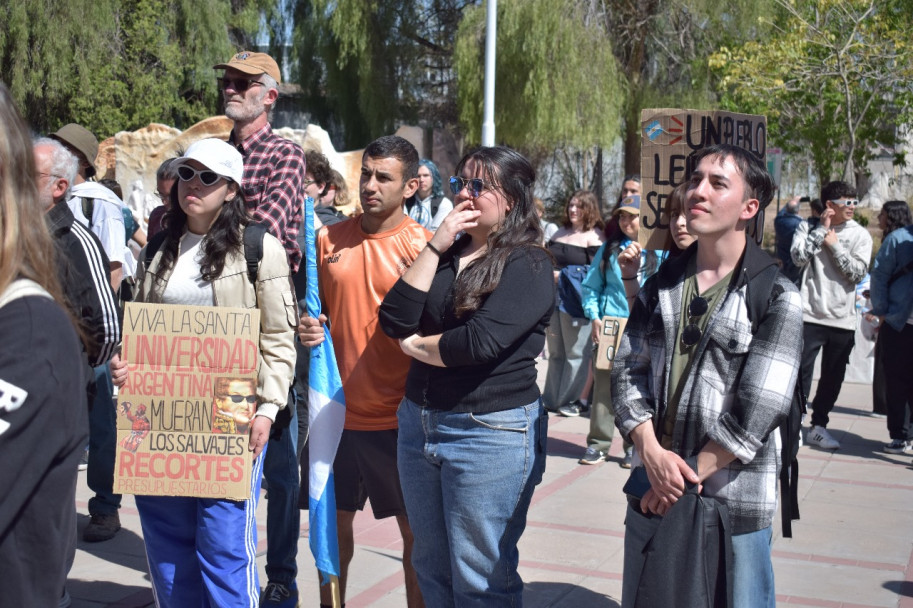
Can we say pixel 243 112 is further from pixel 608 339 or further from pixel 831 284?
pixel 831 284

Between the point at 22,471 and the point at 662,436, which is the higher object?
the point at 22,471

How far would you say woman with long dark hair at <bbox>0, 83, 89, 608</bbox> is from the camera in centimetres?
178

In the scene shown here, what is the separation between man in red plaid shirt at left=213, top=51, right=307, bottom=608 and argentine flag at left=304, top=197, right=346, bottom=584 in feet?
1.01

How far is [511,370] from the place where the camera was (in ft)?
11.5

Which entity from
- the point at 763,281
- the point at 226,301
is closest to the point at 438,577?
the point at 226,301

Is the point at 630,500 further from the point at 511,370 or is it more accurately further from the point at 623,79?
the point at 623,79

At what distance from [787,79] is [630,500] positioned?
52.4 ft

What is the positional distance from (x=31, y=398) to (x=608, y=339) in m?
5.46

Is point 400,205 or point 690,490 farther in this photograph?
point 400,205

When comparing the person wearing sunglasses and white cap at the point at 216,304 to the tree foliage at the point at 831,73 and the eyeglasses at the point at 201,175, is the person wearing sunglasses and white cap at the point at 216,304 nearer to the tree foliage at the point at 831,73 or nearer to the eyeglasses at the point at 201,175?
the eyeglasses at the point at 201,175

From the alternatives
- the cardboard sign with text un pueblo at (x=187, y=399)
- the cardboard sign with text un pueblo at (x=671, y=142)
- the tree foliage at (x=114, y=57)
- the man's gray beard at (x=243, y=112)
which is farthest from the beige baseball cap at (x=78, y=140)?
the tree foliage at (x=114, y=57)

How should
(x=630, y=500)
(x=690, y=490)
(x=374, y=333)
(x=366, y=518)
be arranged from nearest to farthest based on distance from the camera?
(x=690, y=490) < (x=630, y=500) < (x=374, y=333) < (x=366, y=518)

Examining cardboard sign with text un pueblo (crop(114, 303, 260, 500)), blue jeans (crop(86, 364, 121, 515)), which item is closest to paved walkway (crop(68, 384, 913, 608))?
blue jeans (crop(86, 364, 121, 515))

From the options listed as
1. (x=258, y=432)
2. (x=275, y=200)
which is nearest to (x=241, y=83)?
(x=275, y=200)
